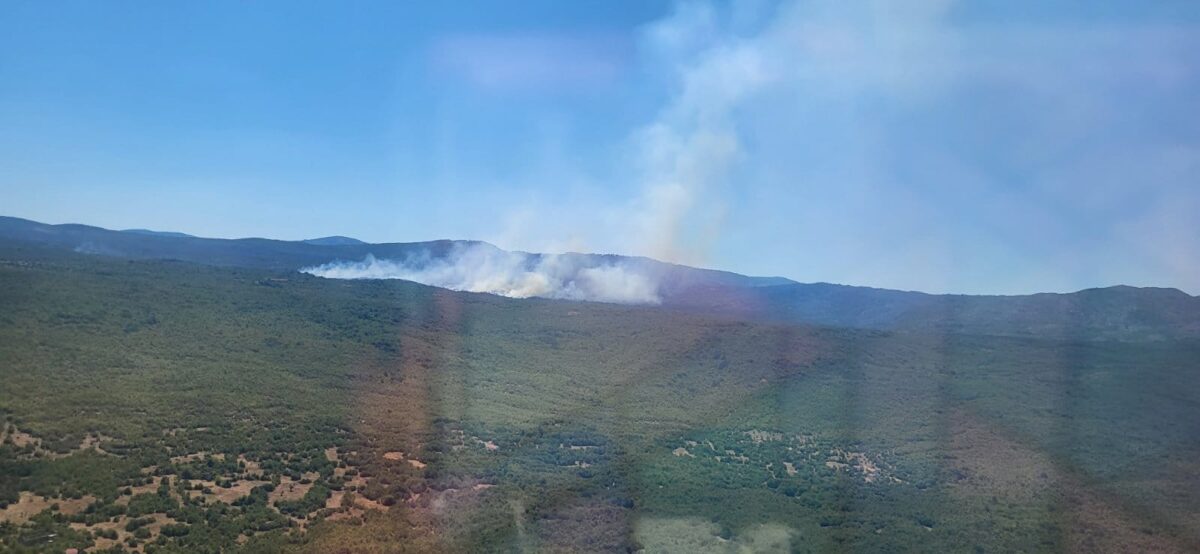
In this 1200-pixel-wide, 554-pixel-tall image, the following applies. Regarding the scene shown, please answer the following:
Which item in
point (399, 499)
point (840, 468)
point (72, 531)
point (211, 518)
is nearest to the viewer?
point (72, 531)

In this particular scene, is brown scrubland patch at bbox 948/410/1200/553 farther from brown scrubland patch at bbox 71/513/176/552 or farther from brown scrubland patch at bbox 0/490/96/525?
brown scrubland patch at bbox 0/490/96/525

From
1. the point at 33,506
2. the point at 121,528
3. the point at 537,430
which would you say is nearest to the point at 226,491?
the point at 121,528

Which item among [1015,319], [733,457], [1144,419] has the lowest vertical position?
[733,457]

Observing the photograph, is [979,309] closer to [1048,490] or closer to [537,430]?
[1048,490]

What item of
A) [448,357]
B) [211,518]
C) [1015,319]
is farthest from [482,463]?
[1015,319]

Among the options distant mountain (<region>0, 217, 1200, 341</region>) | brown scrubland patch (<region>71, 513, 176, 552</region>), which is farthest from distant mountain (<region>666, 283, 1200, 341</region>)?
brown scrubland patch (<region>71, 513, 176, 552</region>)

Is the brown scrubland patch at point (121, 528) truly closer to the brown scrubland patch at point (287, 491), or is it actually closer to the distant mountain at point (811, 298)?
the brown scrubland patch at point (287, 491)

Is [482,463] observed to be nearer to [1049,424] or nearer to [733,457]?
[733,457]
